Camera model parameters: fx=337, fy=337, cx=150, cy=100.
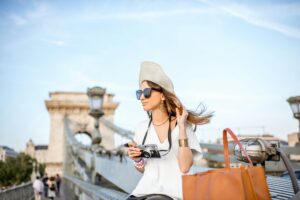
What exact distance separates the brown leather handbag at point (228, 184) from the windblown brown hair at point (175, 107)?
0.50m

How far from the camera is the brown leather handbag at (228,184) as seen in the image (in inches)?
52.8

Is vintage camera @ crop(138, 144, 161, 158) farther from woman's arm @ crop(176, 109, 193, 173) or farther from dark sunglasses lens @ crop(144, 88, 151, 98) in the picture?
dark sunglasses lens @ crop(144, 88, 151, 98)

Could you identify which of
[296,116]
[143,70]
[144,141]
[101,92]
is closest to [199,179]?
[144,141]

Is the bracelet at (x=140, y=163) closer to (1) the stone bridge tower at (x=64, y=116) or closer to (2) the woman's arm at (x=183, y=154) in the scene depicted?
(2) the woman's arm at (x=183, y=154)

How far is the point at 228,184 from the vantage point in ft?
4.51

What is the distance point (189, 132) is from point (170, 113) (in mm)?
199

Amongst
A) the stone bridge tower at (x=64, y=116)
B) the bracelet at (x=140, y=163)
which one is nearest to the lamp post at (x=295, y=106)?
the bracelet at (x=140, y=163)

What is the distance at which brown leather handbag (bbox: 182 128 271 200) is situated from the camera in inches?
52.8

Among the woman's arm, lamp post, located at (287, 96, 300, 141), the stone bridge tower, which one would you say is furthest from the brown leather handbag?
the stone bridge tower

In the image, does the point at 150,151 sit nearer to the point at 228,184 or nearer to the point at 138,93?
the point at 138,93

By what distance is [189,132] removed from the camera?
198cm

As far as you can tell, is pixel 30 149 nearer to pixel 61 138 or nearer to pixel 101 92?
pixel 61 138

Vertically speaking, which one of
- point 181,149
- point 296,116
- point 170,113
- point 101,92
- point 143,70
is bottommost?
point 181,149

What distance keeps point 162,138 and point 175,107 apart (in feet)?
0.70
